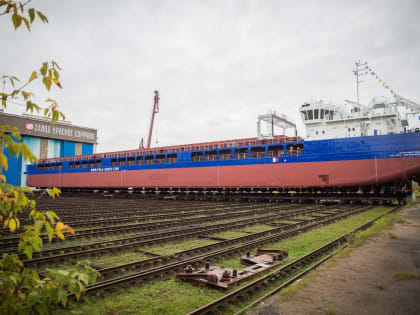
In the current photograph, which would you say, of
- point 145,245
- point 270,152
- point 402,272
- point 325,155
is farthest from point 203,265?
point 270,152

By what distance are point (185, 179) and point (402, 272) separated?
956 inches

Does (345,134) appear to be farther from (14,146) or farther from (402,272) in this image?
(14,146)

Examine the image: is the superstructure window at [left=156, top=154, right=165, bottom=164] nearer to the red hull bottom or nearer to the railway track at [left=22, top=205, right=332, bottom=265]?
the red hull bottom

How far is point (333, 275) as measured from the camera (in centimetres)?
501

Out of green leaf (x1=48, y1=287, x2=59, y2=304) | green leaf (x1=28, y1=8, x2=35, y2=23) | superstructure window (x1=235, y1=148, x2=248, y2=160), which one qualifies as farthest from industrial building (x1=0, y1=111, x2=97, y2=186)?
green leaf (x1=48, y1=287, x2=59, y2=304)

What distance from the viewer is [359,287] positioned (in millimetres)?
4508

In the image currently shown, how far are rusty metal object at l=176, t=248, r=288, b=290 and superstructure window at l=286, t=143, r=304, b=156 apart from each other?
17776 mm

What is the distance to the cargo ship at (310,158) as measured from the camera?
19.4 metres

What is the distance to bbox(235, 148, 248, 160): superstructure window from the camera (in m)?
26.0

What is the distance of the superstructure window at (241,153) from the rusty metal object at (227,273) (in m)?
19.8

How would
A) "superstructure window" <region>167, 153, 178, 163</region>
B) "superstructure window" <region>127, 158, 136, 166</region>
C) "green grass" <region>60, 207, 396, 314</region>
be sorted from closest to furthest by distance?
"green grass" <region>60, 207, 396, 314</region> → "superstructure window" <region>167, 153, 178, 163</region> → "superstructure window" <region>127, 158, 136, 166</region>

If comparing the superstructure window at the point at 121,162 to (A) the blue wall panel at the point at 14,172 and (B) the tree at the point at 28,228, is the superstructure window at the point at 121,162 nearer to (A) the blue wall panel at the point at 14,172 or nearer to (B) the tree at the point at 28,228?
A: (A) the blue wall panel at the point at 14,172

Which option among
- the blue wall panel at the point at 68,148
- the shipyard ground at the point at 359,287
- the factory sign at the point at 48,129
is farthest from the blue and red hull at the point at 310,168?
the blue wall panel at the point at 68,148

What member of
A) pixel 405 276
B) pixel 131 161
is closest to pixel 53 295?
pixel 405 276
